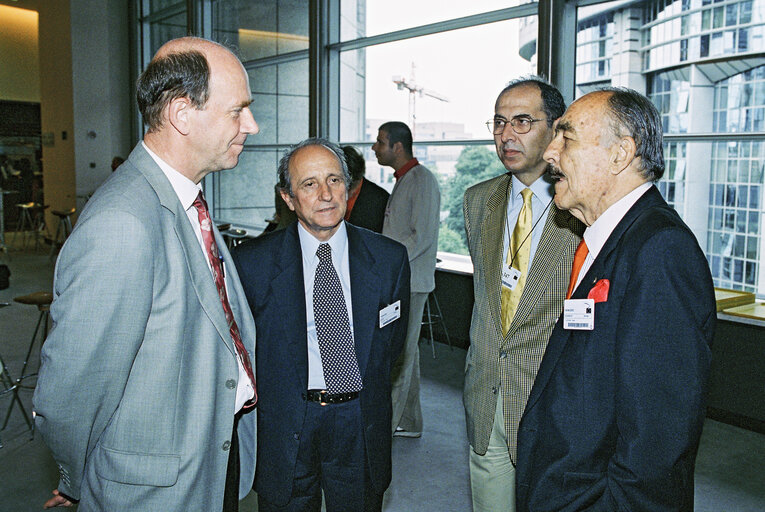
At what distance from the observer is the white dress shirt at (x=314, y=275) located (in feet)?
6.99

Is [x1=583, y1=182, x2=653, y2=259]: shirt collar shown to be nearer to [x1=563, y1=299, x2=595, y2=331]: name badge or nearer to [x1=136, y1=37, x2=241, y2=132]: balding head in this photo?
[x1=563, y1=299, x2=595, y2=331]: name badge

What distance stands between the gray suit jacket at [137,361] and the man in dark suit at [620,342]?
811 mm

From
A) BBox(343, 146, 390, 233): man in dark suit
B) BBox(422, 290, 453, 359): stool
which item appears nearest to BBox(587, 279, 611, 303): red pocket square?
BBox(343, 146, 390, 233): man in dark suit

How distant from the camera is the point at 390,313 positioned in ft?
7.46

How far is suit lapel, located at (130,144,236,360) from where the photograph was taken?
1505mm

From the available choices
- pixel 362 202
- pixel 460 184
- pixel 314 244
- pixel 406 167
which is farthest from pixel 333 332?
pixel 460 184

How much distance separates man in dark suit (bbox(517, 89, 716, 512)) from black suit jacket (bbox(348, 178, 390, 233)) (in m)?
2.62

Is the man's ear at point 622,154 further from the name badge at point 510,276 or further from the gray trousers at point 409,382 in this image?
the gray trousers at point 409,382

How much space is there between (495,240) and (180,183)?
1150mm

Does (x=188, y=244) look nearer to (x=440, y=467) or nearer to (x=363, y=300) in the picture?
(x=363, y=300)

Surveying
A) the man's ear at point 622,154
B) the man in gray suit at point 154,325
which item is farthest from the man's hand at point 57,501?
the man's ear at point 622,154

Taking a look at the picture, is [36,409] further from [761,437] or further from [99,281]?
[761,437]

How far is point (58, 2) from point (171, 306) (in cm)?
1455

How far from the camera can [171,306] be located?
4.77ft
